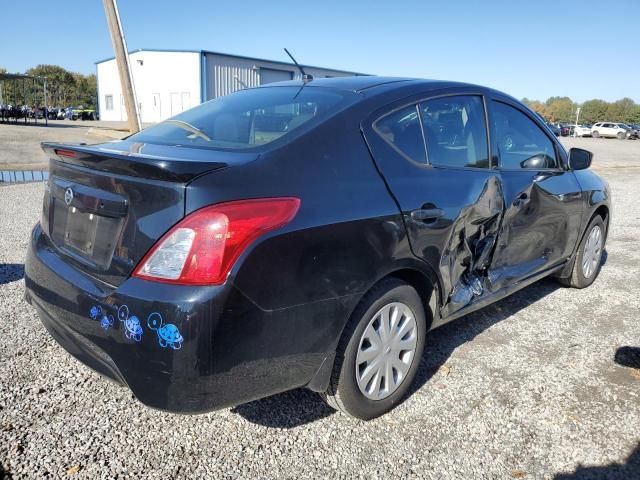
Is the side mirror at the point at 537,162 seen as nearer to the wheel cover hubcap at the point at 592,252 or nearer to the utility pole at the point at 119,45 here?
the wheel cover hubcap at the point at 592,252

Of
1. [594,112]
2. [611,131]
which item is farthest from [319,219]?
[594,112]

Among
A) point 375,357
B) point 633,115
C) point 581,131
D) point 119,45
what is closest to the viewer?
point 375,357

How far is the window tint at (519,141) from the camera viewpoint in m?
3.47

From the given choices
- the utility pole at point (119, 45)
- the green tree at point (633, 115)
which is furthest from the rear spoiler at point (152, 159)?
the green tree at point (633, 115)

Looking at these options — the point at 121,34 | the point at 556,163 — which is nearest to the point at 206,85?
the point at 121,34

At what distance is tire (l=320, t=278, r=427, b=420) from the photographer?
237cm

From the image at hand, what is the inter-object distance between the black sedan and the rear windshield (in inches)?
0.6

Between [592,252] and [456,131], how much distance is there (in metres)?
2.49

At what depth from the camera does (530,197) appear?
11.6 feet

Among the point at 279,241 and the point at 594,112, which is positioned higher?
the point at 594,112

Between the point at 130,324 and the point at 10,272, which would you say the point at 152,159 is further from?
the point at 10,272

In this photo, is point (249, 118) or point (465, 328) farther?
point (465, 328)

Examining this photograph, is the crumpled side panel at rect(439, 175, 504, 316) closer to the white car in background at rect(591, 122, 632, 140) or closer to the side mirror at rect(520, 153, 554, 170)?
the side mirror at rect(520, 153, 554, 170)

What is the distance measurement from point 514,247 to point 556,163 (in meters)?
1.04
